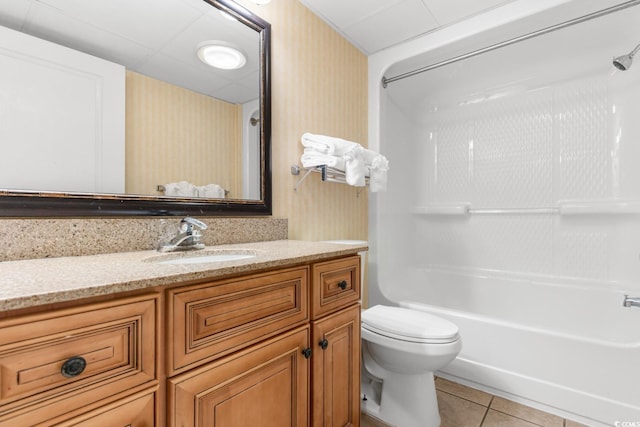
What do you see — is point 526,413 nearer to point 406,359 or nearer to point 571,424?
point 571,424

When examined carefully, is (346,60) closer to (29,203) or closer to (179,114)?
(179,114)

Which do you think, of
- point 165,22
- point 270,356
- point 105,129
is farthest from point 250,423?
point 165,22

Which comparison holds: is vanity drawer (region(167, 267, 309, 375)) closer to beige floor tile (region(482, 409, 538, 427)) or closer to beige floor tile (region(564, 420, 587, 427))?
beige floor tile (region(482, 409, 538, 427))

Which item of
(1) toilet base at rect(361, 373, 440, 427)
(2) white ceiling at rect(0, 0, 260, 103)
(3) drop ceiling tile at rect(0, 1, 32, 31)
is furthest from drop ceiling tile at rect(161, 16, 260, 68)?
(1) toilet base at rect(361, 373, 440, 427)

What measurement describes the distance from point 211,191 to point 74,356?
0.87 m

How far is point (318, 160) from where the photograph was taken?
1.64 metres

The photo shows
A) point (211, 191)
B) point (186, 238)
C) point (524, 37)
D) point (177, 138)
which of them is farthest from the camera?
point (524, 37)

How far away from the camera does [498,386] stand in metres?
1.70

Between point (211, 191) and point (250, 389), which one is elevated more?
point (211, 191)

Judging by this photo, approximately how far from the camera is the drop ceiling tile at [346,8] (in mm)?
1759

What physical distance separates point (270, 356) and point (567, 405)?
1.60 m

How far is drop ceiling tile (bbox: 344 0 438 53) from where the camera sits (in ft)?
5.96

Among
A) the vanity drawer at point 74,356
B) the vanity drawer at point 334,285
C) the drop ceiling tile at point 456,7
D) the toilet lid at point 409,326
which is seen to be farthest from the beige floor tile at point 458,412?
the drop ceiling tile at point 456,7

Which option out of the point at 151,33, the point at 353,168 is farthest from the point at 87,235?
the point at 353,168
